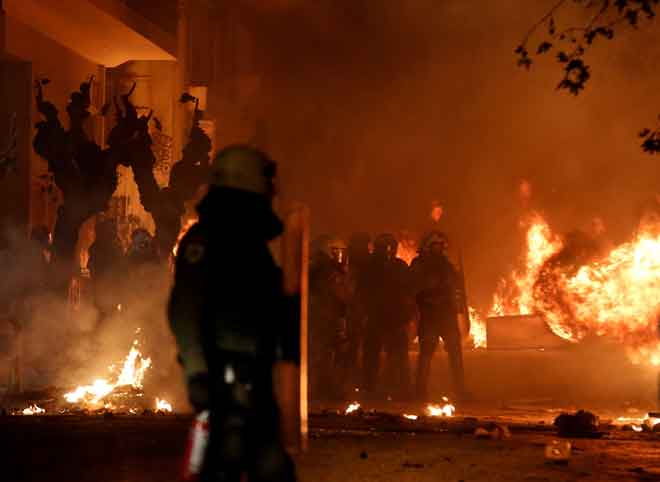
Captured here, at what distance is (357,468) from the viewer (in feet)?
27.8

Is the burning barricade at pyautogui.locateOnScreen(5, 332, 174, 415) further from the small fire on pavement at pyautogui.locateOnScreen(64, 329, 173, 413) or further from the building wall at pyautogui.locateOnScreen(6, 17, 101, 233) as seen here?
the building wall at pyautogui.locateOnScreen(6, 17, 101, 233)

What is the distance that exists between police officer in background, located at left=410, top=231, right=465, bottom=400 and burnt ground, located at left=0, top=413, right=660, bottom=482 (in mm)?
3899

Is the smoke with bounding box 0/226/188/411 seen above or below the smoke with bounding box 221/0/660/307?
below

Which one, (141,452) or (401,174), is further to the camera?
(401,174)

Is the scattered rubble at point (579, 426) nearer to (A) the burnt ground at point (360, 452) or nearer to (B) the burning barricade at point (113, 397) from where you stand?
(A) the burnt ground at point (360, 452)

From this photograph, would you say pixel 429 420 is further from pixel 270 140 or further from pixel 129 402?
pixel 270 140

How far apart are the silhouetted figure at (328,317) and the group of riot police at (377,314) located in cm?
1

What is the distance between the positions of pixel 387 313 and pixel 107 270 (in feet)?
13.0

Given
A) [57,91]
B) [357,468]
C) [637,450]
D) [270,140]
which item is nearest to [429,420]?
[637,450]

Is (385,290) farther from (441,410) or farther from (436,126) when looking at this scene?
(436,126)

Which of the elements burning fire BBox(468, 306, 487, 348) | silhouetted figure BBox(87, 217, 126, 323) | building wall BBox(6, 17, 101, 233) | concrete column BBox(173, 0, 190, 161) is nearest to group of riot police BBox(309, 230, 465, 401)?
silhouetted figure BBox(87, 217, 126, 323)

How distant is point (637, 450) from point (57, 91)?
16241 mm

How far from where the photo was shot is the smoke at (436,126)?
91.1ft

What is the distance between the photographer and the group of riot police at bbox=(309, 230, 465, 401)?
15.9 metres
